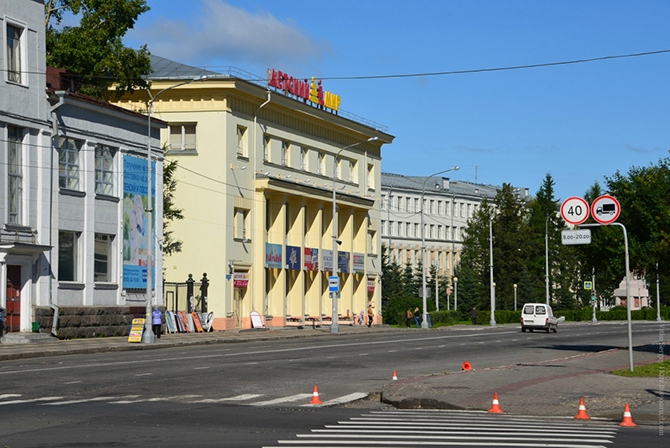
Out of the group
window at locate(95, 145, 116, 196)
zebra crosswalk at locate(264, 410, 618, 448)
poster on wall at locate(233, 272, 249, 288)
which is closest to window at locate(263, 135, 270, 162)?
poster on wall at locate(233, 272, 249, 288)

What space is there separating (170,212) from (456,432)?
4020 cm

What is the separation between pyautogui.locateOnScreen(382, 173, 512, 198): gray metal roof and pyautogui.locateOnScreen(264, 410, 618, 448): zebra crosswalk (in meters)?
107

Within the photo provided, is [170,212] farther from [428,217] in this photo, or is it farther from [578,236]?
[428,217]

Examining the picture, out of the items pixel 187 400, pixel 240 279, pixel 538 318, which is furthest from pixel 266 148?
pixel 187 400

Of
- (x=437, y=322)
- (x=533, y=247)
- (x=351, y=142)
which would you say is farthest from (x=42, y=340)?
(x=533, y=247)

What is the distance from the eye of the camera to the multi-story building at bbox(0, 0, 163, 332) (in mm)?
33969

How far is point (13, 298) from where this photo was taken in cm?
3400

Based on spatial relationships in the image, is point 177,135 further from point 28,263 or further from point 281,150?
point 28,263

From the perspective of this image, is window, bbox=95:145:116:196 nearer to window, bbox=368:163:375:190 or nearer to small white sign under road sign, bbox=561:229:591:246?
small white sign under road sign, bbox=561:229:591:246

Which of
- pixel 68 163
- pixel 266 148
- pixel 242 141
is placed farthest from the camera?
pixel 266 148

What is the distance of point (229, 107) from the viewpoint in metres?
51.5

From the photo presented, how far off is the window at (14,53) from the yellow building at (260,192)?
37.0 ft

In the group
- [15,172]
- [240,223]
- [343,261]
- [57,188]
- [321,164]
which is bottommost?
[343,261]

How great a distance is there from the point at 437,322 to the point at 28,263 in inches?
2044
